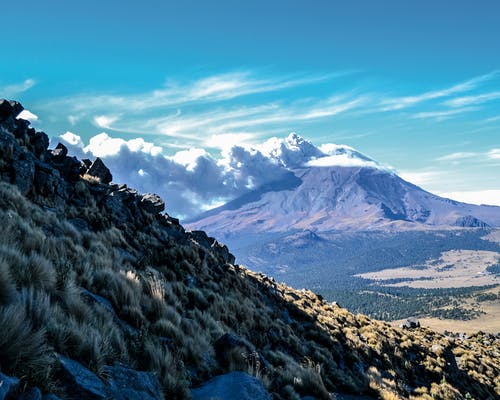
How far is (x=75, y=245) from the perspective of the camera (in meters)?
14.1

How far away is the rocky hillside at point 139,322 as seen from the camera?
20.7 feet

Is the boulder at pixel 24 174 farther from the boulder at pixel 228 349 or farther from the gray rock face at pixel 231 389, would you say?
the gray rock face at pixel 231 389

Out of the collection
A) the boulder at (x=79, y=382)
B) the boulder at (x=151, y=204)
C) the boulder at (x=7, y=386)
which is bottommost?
the boulder at (x=79, y=382)

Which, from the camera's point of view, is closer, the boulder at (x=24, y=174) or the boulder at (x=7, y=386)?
the boulder at (x=7, y=386)

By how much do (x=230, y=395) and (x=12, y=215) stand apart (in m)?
9.14

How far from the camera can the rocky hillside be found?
6.31m

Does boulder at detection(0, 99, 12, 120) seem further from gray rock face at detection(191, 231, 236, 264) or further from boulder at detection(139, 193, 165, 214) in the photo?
gray rock face at detection(191, 231, 236, 264)

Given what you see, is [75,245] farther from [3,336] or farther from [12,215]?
[3,336]

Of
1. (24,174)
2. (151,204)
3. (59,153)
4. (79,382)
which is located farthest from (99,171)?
(79,382)

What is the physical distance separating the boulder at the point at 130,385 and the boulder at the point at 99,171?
2526 centimetres

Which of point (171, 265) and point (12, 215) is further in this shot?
point (171, 265)

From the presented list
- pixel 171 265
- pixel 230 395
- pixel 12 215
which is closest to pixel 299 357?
pixel 171 265

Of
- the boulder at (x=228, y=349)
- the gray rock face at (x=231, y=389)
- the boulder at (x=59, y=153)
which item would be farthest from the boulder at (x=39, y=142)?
the gray rock face at (x=231, y=389)

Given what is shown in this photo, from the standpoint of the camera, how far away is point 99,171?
100 ft
